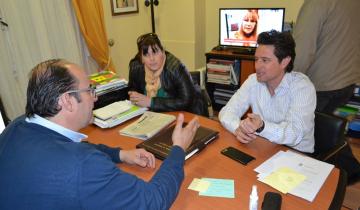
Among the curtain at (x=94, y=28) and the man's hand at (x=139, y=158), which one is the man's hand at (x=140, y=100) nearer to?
the man's hand at (x=139, y=158)

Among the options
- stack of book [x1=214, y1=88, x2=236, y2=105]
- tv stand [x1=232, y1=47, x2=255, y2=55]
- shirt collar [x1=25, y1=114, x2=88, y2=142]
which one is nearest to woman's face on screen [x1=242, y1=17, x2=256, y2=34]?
tv stand [x1=232, y1=47, x2=255, y2=55]

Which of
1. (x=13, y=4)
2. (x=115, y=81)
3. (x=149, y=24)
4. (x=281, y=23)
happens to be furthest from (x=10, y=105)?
(x=281, y=23)

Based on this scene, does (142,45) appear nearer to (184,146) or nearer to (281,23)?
(184,146)

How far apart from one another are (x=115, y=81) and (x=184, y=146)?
1.03m

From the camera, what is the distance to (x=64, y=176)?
82 centimetres

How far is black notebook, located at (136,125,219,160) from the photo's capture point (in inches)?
54.0

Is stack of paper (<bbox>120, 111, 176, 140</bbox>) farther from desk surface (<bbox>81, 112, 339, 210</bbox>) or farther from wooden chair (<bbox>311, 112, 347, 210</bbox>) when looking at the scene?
wooden chair (<bbox>311, 112, 347, 210</bbox>)

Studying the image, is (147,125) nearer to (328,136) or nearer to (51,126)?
(51,126)

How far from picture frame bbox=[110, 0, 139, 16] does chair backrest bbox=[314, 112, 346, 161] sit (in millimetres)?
2587

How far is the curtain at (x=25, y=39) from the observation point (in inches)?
97.4

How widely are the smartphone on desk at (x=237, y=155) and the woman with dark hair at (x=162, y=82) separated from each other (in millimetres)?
658

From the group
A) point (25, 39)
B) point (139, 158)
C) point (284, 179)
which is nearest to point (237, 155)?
point (284, 179)

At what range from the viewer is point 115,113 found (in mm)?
1790

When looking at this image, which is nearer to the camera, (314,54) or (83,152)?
(83,152)
